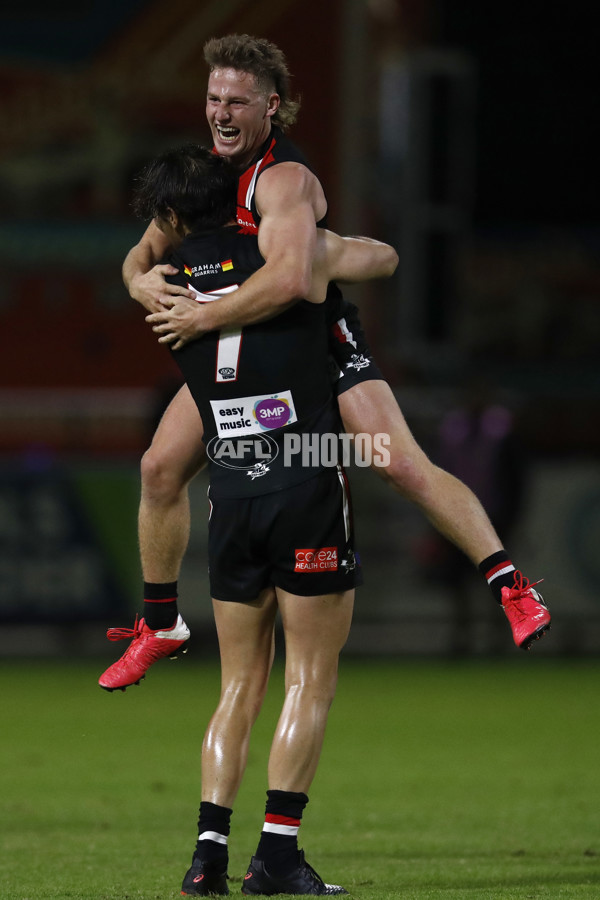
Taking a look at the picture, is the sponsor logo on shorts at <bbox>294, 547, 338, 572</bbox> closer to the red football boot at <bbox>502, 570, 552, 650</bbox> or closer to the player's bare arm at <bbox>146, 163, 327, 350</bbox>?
the red football boot at <bbox>502, 570, 552, 650</bbox>

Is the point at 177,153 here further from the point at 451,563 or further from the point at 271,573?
the point at 451,563

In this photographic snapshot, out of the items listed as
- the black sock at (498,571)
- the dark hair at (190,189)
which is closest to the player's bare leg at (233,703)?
the black sock at (498,571)

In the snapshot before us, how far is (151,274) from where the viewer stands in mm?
5750

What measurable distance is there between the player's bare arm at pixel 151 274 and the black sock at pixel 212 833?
1.72 meters

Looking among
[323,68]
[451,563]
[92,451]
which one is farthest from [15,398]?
[451,563]

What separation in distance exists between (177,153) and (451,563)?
30.0 feet

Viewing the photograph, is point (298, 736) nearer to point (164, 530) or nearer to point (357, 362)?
point (164, 530)

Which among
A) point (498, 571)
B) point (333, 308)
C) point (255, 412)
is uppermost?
point (333, 308)

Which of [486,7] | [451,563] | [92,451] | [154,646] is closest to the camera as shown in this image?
[154,646]

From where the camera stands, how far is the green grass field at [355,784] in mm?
6188

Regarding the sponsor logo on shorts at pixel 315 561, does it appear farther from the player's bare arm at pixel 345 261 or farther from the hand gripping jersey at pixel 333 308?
the player's bare arm at pixel 345 261

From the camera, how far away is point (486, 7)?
2878 cm

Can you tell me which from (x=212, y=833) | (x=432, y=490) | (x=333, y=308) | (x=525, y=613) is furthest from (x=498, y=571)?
(x=212, y=833)

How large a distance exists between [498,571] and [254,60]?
6.45 ft
